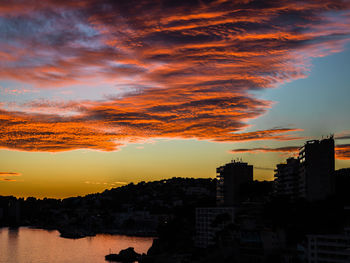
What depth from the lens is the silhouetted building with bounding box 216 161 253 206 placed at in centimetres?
13162

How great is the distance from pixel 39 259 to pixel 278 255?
61.1 meters

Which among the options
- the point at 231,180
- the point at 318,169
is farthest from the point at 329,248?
the point at 231,180

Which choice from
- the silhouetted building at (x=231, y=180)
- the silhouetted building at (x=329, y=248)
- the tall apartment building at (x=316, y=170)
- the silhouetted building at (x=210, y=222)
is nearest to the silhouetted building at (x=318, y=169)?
the tall apartment building at (x=316, y=170)

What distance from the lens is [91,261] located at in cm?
10800

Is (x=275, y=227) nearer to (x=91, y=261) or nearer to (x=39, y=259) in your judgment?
(x=91, y=261)

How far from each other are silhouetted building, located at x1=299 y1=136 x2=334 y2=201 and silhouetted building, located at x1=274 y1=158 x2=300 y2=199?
6.46 m

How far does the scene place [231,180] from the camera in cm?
13325

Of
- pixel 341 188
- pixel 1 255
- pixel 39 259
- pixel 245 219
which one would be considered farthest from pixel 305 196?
pixel 1 255

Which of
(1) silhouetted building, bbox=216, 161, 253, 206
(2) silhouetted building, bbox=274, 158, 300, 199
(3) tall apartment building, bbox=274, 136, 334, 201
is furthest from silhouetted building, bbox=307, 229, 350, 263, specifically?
(1) silhouetted building, bbox=216, 161, 253, 206

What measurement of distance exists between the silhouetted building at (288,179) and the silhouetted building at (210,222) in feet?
47.3

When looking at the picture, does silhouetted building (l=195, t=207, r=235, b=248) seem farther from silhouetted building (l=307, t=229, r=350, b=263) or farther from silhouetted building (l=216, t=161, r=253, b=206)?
silhouetted building (l=307, t=229, r=350, b=263)

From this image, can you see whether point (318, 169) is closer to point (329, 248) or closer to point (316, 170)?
point (316, 170)

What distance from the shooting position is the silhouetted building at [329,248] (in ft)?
195

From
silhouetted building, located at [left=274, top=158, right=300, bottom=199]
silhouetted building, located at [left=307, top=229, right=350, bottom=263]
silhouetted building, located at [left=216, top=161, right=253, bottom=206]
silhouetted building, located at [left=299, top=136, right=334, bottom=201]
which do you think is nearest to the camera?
silhouetted building, located at [left=307, top=229, right=350, bottom=263]
